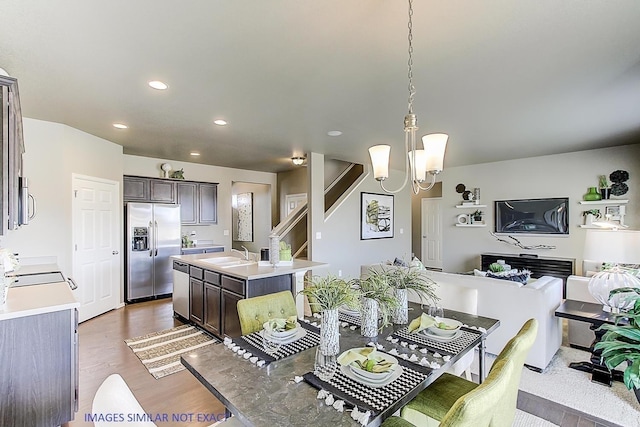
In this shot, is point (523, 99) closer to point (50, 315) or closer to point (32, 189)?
point (50, 315)

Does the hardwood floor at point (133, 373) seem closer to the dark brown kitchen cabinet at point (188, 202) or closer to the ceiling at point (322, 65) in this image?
the dark brown kitchen cabinet at point (188, 202)

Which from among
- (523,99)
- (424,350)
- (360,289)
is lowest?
(424,350)

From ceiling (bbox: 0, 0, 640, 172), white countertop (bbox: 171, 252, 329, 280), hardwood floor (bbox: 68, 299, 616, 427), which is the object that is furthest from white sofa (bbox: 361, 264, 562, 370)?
ceiling (bbox: 0, 0, 640, 172)

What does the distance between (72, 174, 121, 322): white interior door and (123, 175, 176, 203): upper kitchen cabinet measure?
1.30 ft

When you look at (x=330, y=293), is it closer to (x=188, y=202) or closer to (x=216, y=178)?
(x=188, y=202)

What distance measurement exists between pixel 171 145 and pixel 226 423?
4639mm

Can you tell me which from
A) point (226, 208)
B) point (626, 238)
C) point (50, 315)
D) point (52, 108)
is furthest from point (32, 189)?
point (626, 238)

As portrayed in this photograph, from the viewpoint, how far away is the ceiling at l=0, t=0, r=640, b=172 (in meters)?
1.84

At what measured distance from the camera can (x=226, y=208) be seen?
7.20 meters

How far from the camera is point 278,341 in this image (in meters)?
1.65

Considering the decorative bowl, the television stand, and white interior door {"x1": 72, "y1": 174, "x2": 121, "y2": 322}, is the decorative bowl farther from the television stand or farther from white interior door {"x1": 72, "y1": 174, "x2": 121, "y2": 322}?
the television stand

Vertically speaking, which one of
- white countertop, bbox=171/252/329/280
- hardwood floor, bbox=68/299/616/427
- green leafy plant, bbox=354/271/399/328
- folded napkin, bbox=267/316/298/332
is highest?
green leafy plant, bbox=354/271/399/328

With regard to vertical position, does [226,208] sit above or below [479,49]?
below

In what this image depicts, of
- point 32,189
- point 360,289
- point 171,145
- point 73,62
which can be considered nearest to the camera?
point 360,289
